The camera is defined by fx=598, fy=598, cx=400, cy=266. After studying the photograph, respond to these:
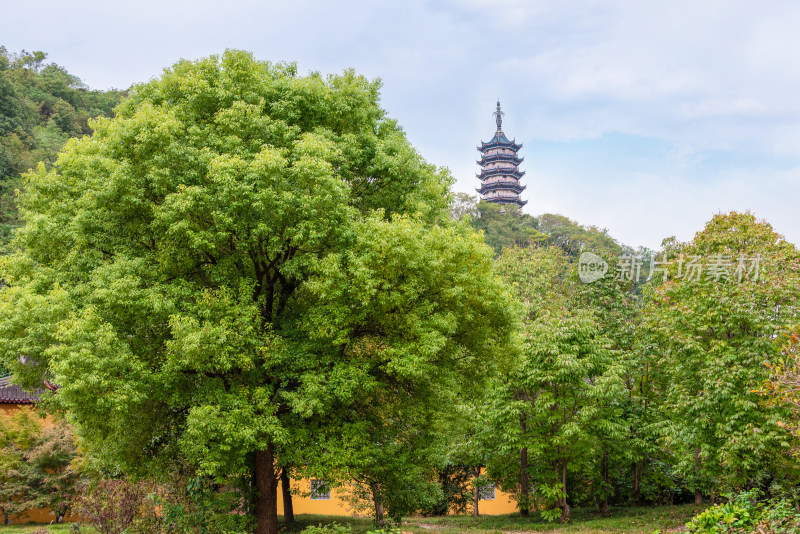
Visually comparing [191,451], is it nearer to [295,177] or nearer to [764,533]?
[295,177]

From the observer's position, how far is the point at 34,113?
43.6 metres

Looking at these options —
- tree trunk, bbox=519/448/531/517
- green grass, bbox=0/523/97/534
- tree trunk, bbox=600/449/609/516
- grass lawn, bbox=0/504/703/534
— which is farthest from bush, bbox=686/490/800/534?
green grass, bbox=0/523/97/534

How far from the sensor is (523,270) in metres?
22.8

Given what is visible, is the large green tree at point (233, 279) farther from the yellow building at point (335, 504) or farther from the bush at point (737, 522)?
the yellow building at point (335, 504)

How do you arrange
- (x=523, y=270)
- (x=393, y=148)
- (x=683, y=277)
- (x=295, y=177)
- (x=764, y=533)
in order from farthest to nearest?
(x=523, y=270)
(x=683, y=277)
(x=393, y=148)
(x=295, y=177)
(x=764, y=533)

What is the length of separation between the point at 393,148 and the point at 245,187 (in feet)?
11.2

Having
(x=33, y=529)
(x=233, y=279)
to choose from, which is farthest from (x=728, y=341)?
(x=33, y=529)

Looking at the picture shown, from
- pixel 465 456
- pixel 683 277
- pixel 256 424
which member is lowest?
pixel 465 456

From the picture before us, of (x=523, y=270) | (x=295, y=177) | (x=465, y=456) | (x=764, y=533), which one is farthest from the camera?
(x=523, y=270)

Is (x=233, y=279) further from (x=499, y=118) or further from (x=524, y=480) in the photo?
(x=499, y=118)

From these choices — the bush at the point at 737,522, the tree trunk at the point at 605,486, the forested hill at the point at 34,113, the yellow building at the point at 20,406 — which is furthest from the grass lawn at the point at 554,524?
the forested hill at the point at 34,113

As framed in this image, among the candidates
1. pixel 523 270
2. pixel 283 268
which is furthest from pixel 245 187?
pixel 523 270

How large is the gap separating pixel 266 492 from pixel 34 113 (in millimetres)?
42597

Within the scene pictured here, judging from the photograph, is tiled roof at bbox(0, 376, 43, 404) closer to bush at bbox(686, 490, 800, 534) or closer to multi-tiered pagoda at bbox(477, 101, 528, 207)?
bush at bbox(686, 490, 800, 534)
